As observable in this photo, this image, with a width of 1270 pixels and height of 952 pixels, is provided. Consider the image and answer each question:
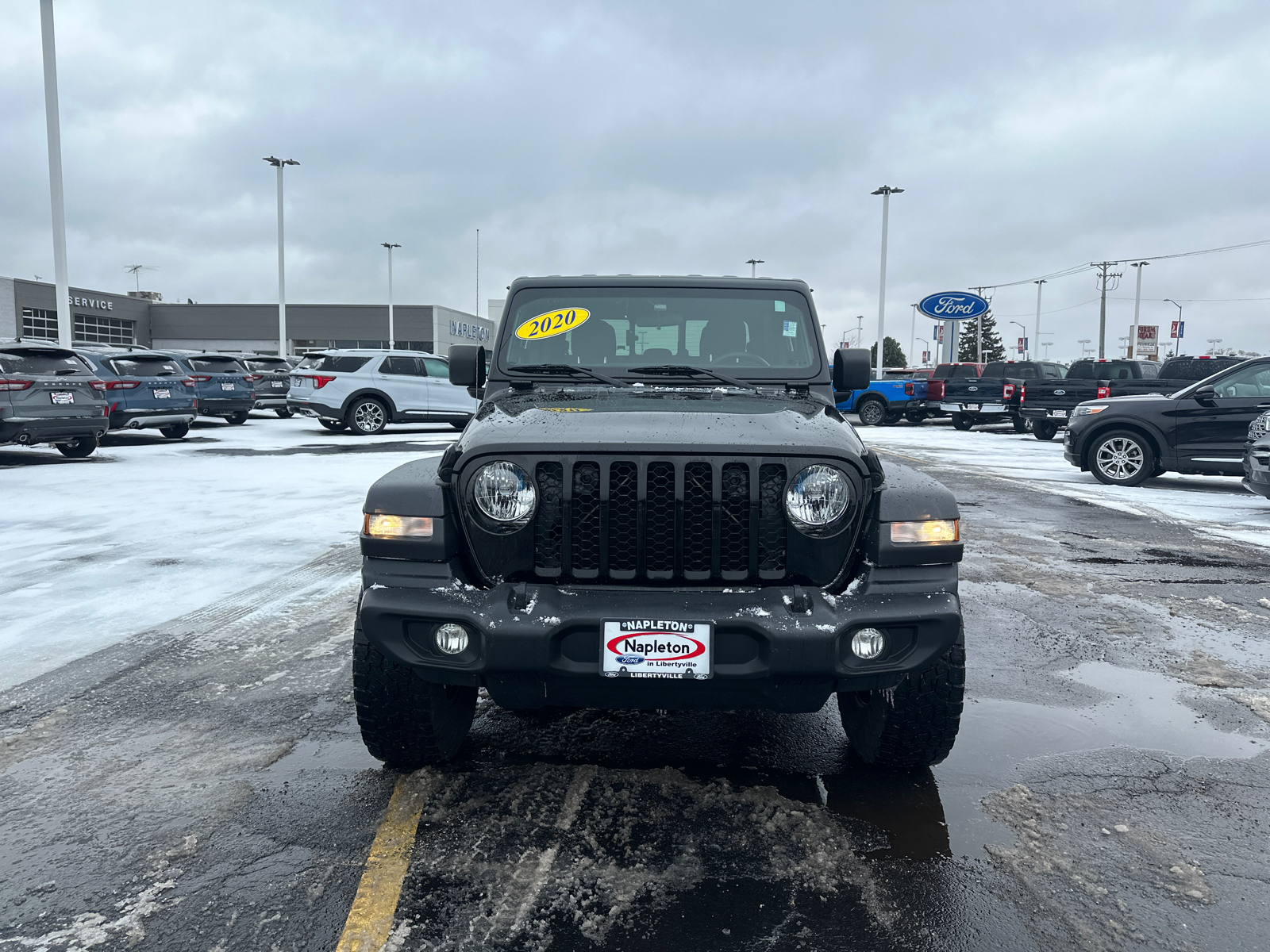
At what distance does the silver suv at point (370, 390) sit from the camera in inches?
722

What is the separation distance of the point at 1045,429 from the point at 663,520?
20432 mm

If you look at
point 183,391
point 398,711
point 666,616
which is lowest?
point 398,711

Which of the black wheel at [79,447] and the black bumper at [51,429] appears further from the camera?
the black wheel at [79,447]

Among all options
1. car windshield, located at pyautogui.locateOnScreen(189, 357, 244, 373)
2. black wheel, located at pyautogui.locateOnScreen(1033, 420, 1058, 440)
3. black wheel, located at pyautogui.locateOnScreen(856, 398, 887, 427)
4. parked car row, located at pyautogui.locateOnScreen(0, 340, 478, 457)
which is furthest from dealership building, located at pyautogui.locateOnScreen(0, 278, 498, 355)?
black wheel, located at pyautogui.locateOnScreen(1033, 420, 1058, 440)

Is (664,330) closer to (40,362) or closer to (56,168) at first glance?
(40,362)

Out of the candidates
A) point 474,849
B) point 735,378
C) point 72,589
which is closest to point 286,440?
point 72,589

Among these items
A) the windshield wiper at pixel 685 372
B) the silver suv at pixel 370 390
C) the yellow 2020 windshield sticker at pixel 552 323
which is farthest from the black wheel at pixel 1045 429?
the yellow 2020 windshield sticker at pixel 552 323

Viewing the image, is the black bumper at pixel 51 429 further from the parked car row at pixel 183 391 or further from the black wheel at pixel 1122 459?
the black wheel at pixel 1122 459

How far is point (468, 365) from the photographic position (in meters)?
4.66

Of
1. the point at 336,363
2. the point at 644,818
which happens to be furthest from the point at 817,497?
the point at 336,363

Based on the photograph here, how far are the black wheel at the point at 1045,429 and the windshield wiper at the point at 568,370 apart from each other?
18906 mm

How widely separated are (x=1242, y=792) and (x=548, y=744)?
2424 millimetres

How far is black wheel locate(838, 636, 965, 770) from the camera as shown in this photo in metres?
3.03

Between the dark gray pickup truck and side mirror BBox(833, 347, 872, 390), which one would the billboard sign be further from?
side mirror BBox(833, 347, 872, 390)
